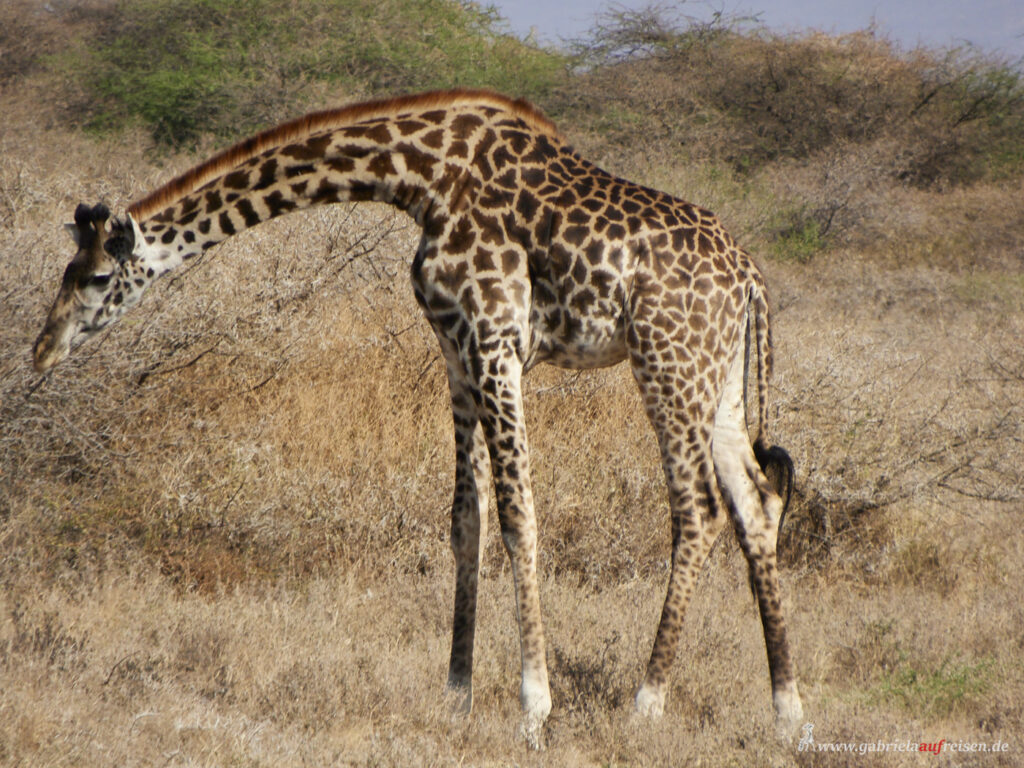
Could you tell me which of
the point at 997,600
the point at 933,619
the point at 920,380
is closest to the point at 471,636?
the point at 933,619

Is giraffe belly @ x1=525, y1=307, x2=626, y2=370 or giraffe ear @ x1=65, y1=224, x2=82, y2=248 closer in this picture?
giraffe ear @ x1=65, y1=224, x2=82, y2=248

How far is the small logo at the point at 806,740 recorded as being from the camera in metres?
3.98

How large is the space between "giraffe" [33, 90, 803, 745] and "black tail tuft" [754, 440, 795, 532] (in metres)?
0.16

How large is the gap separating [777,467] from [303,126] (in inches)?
100

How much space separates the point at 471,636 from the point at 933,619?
2.50 m

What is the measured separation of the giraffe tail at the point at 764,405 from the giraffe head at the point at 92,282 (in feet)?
8.43

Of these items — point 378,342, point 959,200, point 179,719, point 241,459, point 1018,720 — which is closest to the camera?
point 179,719

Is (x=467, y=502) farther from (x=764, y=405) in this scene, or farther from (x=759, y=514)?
(x=764, y=405)

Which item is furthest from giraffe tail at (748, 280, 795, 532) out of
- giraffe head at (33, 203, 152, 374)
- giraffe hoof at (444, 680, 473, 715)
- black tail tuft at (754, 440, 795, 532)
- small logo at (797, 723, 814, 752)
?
giraffe head at (33, 203, 152, 374)

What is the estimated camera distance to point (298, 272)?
Result: 7211 mm

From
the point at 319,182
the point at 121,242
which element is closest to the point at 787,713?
the point at 319,182

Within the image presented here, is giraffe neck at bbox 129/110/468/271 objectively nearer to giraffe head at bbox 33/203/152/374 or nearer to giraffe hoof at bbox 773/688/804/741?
giraffe head at bbox 33/203/152/374

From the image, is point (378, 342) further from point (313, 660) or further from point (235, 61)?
point (235, 61)

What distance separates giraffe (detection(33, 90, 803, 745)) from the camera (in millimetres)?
4184
